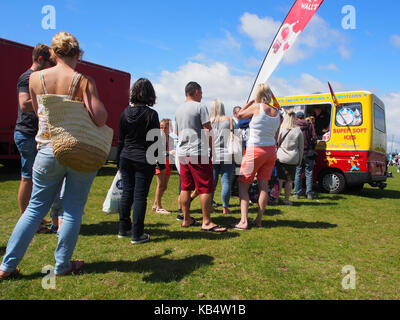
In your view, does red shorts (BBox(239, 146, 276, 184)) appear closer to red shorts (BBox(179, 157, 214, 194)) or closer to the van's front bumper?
red shorts (BBox(179, 157, 214, 194))

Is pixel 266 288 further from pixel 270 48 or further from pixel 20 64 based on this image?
pixel 20 64

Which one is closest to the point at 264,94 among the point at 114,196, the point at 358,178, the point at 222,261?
the point at 222,261

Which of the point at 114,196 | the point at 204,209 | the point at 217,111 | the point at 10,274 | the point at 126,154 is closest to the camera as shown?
the point at 10,274

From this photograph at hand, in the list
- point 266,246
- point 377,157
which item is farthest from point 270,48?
point 266,246

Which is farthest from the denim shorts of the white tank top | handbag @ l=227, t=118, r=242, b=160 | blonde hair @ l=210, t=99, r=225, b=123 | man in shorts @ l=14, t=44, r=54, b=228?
handbag @ l=227, t=118, r=242, b=160

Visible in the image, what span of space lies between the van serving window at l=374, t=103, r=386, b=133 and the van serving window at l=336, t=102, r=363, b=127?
21.9 inches

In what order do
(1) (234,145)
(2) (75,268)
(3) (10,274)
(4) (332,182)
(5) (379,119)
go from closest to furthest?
(3) (10,274)
(2) (75,268)
(1) (234,145)
(4) (332,182)
(5) (379,119)

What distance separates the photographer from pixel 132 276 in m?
2.43

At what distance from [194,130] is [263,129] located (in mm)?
936

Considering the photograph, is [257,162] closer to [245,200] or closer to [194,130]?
[245,200]

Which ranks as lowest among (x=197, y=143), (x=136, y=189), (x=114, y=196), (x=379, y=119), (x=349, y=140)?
(x=114, y=196)

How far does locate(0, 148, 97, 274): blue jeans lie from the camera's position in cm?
215

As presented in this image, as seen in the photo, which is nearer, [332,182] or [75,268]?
[75,268]

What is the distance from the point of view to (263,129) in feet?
12.5
